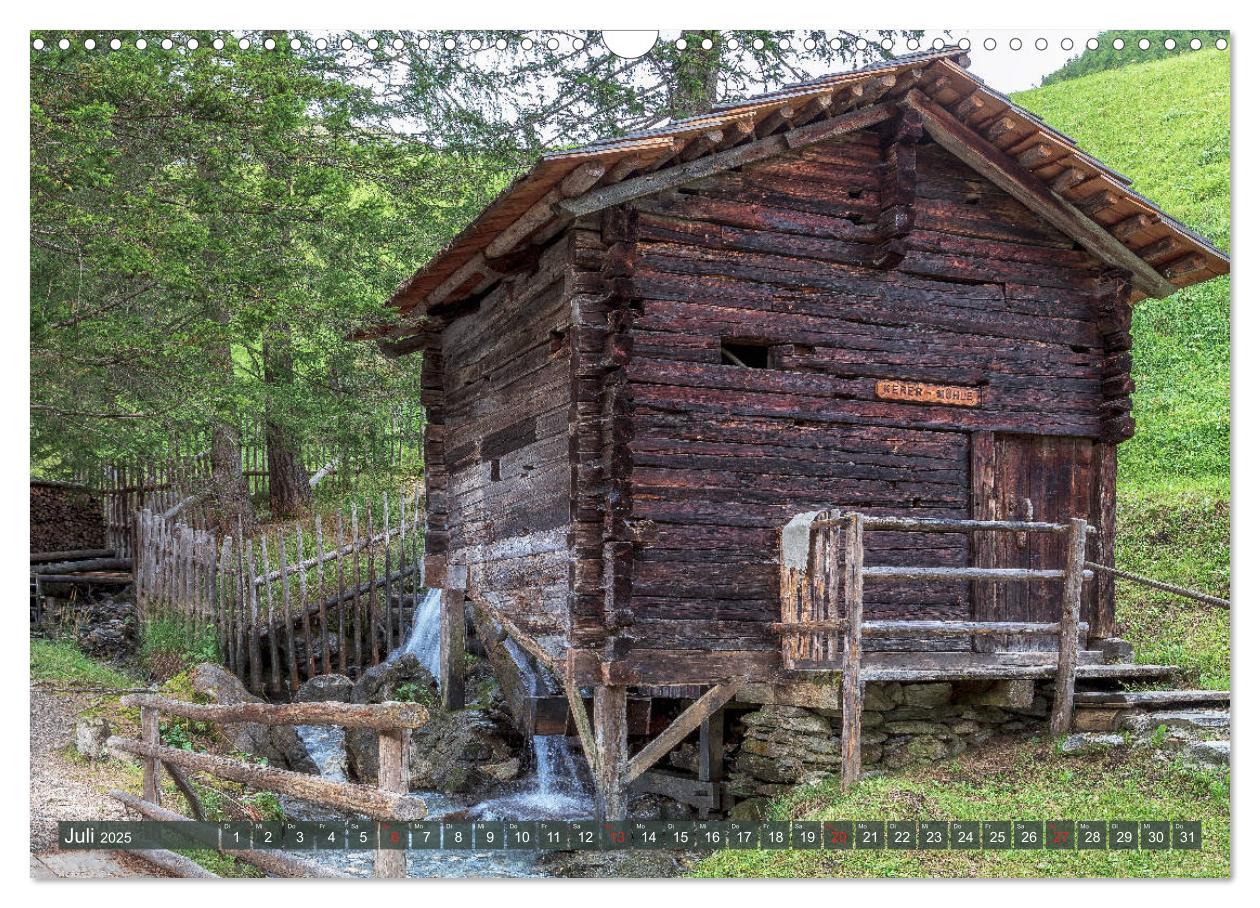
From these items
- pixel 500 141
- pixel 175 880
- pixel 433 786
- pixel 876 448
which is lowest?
pixel 433 786

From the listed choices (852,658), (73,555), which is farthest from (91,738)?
(73,555)

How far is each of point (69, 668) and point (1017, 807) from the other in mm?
8465

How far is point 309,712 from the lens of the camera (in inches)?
286

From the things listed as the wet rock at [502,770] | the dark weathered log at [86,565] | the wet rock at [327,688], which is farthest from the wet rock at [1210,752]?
the dark weathered log at [86,565]

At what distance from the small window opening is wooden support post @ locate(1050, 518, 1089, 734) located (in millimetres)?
2742

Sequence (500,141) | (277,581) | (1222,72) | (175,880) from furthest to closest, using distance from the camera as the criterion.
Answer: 1. (277,581)
2. (500,141)
3. (1222,72)
4. (175,880)

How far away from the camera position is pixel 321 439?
57.9ft

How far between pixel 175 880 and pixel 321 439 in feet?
37.7

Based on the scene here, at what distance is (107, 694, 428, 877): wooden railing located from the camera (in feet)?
21.3

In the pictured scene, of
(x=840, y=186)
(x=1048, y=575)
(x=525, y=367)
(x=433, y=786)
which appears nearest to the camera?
(x=1048, y=575)

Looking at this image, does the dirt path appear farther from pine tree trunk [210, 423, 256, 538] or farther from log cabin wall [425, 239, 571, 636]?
pine tree trunk [210, 423, 256, 538]

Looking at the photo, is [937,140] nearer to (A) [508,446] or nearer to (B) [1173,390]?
(A) [508,446]

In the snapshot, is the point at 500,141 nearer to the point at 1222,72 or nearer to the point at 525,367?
the point at 525,367

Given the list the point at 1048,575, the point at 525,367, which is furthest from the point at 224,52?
the point at 1048,575
